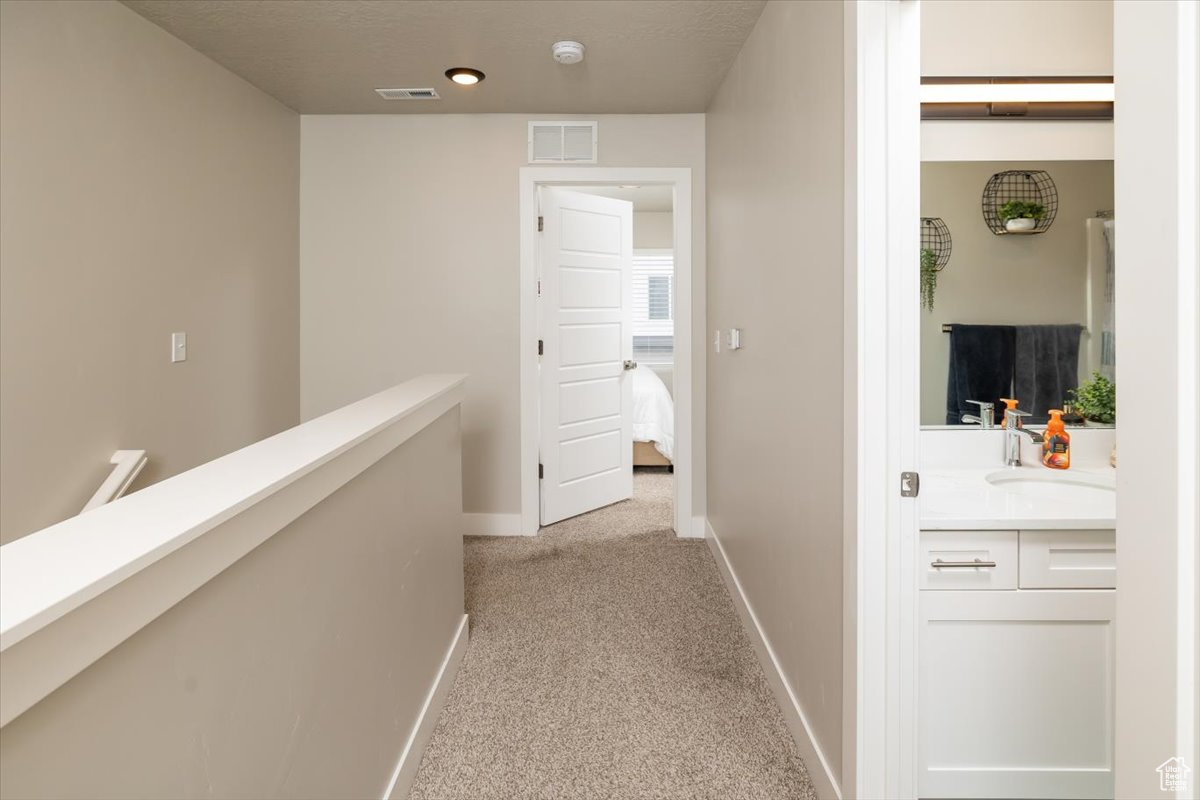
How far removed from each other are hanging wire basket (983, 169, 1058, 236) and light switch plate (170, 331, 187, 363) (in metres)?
2.96

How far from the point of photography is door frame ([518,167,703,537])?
4031 mm

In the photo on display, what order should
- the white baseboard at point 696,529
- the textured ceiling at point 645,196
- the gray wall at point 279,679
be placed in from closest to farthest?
the gray wall at point 279,679 < the white baseboard at point 696,529 < the textured ceiling at point 645,196

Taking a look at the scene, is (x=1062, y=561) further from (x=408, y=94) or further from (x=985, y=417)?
(x=408, y=94)

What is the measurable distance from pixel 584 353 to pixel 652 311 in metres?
3.42

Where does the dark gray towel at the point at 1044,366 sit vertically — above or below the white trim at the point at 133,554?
above

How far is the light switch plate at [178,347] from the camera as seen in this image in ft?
9.62

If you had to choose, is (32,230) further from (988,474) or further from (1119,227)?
(988,474)

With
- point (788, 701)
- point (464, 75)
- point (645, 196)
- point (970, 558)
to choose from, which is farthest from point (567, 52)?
point (645, 196)

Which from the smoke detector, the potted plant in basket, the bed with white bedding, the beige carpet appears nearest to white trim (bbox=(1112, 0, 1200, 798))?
the beige carpet

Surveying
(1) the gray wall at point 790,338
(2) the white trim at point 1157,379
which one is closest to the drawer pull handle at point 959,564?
(1) the gray wall at point 790,338

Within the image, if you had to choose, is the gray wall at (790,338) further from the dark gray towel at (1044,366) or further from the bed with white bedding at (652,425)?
the bed with white bedding at (652,425)

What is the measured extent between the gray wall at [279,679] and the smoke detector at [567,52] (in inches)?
69.2

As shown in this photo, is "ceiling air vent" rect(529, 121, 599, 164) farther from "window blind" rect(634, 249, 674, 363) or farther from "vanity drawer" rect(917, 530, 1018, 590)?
"window blind" rect(634, 249, 674, 363)

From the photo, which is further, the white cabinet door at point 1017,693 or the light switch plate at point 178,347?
the light switch plate at point 178,347
